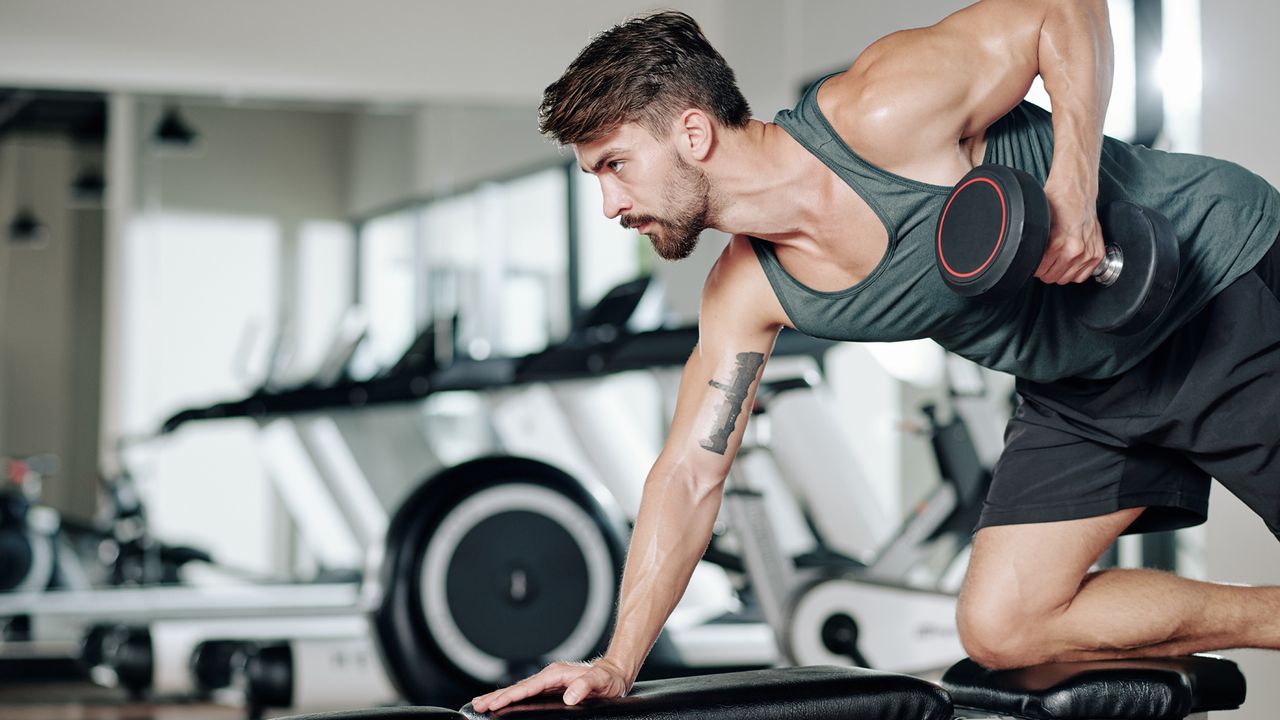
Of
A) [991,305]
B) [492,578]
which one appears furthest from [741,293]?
[492,578]

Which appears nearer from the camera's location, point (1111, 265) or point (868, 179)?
point (1111, 265)

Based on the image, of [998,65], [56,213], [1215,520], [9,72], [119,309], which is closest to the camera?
[998,65]

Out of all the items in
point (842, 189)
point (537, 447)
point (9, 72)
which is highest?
point (9, 72)

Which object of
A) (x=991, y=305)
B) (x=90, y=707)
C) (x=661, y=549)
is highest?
(x=991, y=305)

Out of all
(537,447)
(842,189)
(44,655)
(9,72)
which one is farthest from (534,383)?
(9,72)

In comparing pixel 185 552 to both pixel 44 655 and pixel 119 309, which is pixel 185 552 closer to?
pixel 44 655

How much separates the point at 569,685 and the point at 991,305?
72 cm

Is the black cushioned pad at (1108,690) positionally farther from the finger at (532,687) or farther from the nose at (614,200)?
the nose at (614,200)

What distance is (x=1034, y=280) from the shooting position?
1.58 m

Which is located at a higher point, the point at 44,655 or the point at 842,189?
Result: the point at 842,189

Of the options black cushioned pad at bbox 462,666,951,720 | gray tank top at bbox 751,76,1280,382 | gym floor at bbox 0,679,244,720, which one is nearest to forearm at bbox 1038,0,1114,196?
gray tank top at bbox 751,76,1280,382

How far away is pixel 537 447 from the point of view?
4047 millimetres

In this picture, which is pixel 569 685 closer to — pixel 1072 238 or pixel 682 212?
pixel 682 212

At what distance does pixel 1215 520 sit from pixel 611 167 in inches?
61.1
